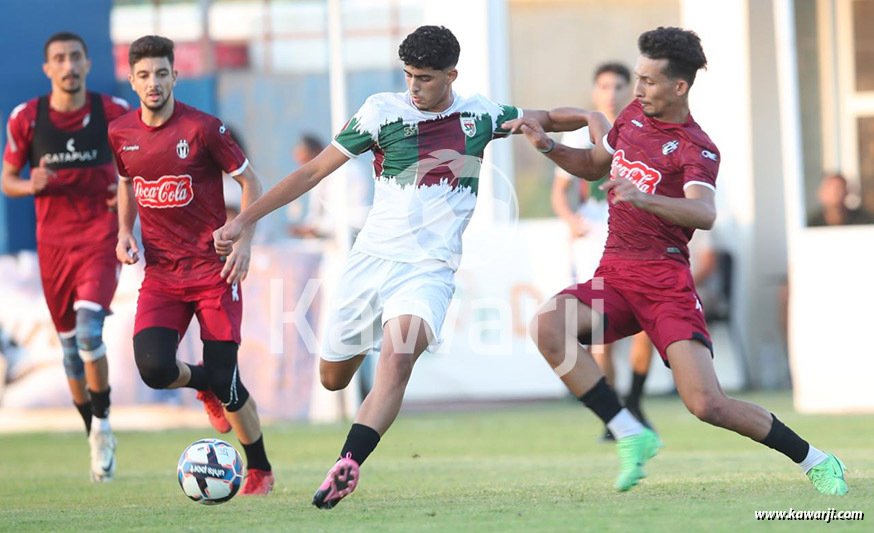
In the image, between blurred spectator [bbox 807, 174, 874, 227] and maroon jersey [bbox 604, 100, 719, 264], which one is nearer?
maroon jersey [bbox 604, 100, 719, 264]

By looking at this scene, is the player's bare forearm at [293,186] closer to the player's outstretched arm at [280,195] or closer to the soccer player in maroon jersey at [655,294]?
the player's outstretched arm at [280,195]

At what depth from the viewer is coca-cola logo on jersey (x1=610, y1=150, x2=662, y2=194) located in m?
6.48

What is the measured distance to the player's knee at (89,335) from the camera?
344 inches

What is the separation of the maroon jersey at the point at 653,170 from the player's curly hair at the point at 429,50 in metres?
0.93

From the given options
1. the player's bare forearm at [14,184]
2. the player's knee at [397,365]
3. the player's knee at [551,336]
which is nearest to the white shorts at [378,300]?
the player's knee at [397,365]

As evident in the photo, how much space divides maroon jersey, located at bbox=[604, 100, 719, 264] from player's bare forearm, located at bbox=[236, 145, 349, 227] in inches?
52.5

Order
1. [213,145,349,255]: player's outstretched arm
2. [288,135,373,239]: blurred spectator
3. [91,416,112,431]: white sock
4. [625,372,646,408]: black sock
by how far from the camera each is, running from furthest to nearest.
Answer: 1. [288,135,373,239]: blurred spectator
2. [625,372,646,408]: black sock
3. [91,416,112,431]: white sock
4. [213,145,349,255]: player's outstretched arm

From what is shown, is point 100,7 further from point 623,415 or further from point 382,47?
point 623,415

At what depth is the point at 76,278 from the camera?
9.07 metres

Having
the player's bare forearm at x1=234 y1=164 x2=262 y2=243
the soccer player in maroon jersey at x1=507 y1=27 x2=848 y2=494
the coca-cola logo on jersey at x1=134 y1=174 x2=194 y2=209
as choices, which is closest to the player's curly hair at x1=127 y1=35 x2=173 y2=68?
the coca-cola logo on jersey at x1=134 y1=174 x2=194 y2=209

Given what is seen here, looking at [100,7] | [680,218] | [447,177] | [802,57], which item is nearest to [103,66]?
[100,7]

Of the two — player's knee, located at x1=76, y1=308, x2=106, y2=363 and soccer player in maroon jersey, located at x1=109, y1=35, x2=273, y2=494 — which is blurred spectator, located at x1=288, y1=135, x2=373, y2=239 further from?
soccer player in maroon jersey, located at x1=109, y1=35, x2=273, y2=494

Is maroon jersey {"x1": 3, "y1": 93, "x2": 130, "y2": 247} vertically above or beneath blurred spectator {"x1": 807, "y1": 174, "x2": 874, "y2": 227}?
above

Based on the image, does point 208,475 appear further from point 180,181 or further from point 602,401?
point 602,401
